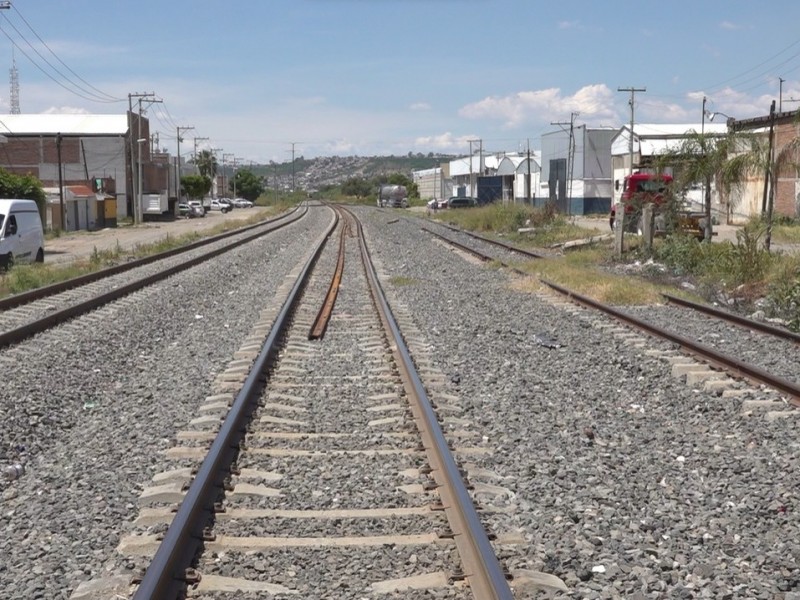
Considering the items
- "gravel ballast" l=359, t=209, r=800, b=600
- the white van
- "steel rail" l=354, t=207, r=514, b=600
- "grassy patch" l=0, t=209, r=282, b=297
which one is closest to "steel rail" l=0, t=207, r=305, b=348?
"grassy patch" l=0, t=209, r=282, b=297

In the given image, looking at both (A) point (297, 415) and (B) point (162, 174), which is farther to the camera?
(B) point (162, 174)

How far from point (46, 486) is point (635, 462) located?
402 cm

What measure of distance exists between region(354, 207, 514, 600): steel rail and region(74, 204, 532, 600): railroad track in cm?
1

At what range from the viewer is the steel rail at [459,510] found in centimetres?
481

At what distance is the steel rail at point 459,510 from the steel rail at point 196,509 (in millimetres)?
1384

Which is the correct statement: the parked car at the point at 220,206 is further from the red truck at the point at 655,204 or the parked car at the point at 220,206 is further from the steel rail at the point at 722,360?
the steel rail at the point at 722,360

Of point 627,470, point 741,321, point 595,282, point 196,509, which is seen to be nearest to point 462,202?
point 595,282

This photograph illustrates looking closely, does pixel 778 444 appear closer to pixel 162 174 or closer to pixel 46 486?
pixel 46 486

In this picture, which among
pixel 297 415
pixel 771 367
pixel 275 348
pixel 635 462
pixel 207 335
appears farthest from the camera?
pixel 207 335

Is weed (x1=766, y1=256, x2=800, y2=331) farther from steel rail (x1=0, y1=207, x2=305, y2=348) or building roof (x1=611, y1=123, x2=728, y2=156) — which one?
building roof (x1=611, y1=123, x2=728, y2=156)

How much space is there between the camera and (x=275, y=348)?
12.2 meters

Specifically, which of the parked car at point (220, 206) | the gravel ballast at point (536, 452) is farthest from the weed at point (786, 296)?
the parked car at point (220, 206)

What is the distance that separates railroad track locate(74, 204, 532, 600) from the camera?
507 centimetres

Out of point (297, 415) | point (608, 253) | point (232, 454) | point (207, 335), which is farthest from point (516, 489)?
point (608, 253)
